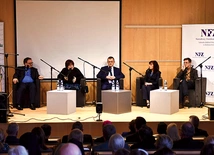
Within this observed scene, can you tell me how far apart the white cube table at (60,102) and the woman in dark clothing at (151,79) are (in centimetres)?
169

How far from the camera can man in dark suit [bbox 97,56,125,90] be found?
8180mm

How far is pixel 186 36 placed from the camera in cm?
872

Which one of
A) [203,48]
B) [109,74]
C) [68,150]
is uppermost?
[203,48]

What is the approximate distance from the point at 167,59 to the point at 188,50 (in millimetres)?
527

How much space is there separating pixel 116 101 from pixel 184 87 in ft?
5.64

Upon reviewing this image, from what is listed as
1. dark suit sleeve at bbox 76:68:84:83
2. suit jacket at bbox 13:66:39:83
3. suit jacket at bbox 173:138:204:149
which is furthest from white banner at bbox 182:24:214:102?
suit jacket at bbox 173:138:204:149

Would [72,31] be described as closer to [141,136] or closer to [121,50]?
[121,50]

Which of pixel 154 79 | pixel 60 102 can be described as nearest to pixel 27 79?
pixel 60 102

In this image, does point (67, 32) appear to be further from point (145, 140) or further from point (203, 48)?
point (145, 140)

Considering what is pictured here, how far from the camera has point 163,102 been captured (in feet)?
23.5

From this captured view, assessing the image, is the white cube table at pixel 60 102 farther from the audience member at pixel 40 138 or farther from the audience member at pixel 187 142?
the audience member at pixel 187 142

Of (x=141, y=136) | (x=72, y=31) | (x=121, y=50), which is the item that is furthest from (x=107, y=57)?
(x=141, y=136)

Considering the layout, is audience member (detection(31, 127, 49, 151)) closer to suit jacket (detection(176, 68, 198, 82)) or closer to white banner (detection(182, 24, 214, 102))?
suit jacket (detection(176, 68, 198, 82))

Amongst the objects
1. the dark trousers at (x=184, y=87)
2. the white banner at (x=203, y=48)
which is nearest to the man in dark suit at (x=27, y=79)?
the dark trousers at (x=184, y=87)
